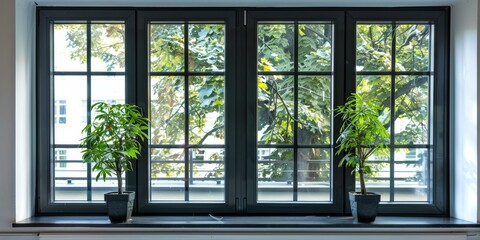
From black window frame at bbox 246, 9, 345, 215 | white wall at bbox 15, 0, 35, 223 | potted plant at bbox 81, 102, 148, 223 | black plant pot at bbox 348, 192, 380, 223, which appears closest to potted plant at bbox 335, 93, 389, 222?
black plant pot at bbox 348, 192, 380, 223

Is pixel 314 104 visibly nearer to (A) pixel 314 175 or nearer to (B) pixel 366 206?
(A) pixel 314 175

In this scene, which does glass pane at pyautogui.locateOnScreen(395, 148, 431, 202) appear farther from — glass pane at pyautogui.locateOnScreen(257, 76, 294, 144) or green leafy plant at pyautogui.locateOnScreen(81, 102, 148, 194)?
green leafy plant at pyautogui.locateOnScreen(81, 102, 148, 194)

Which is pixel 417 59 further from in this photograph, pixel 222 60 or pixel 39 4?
pixel 39 4

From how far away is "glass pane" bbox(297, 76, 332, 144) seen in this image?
3.49 m

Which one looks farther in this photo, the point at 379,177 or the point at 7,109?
the point at 379,177

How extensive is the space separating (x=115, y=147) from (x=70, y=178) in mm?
503

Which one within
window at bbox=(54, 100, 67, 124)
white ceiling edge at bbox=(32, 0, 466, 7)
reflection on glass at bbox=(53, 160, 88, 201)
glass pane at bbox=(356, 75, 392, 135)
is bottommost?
reflection on glass at bbox=(53, 160, 88, 201)

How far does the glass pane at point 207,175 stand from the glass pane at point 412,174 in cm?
118

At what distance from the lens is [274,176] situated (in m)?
3.50

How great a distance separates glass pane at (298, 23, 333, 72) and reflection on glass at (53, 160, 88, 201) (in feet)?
5.30

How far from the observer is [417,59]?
11.5 ft

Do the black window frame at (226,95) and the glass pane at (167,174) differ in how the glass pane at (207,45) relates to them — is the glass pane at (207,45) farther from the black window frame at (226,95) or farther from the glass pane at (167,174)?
the glass pane at (167,174)

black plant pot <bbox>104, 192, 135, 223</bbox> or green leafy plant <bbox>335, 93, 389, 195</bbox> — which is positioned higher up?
green leafy plant <bbox>335, 93, 389, 195</bbox>

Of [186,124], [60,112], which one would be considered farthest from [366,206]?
[60,112]
